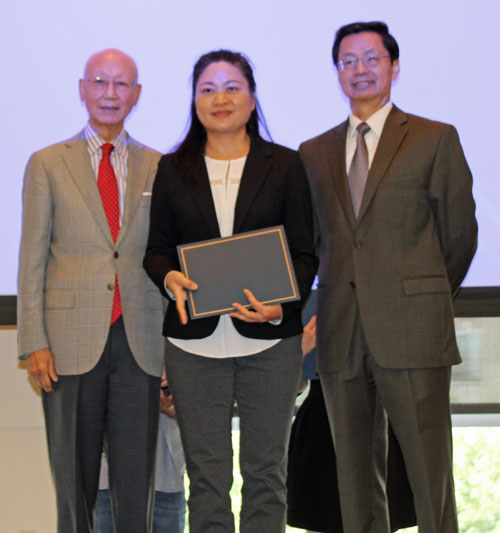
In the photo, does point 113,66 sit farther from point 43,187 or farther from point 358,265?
point 358,265

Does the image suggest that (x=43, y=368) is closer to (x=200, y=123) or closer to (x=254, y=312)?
(x=254, y=312)

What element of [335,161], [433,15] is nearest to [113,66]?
[335,161]

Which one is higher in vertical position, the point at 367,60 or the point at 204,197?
the point at 367,60

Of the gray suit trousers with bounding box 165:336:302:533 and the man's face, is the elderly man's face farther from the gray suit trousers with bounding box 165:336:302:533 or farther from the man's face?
the gray suit trousers with bounding box 165:336:302:533

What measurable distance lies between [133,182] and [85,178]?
0.15 m

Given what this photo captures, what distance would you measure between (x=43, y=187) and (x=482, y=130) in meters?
1.94

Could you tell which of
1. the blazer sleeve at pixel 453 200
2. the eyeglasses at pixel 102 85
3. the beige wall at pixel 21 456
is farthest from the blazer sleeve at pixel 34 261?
the blazer sleeve at pixel 453 200

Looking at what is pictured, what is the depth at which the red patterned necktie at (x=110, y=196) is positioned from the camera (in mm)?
2340

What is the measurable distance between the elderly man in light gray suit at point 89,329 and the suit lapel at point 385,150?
2.36 ft

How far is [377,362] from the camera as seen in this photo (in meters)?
2.17

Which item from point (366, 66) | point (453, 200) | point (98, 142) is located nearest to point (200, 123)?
point (98, 142)

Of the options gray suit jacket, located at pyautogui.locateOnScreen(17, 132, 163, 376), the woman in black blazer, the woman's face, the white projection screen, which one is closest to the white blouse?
the woman in black blazer

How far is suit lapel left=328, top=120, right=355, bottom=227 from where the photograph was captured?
2230mm

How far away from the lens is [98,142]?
97.3 inches
